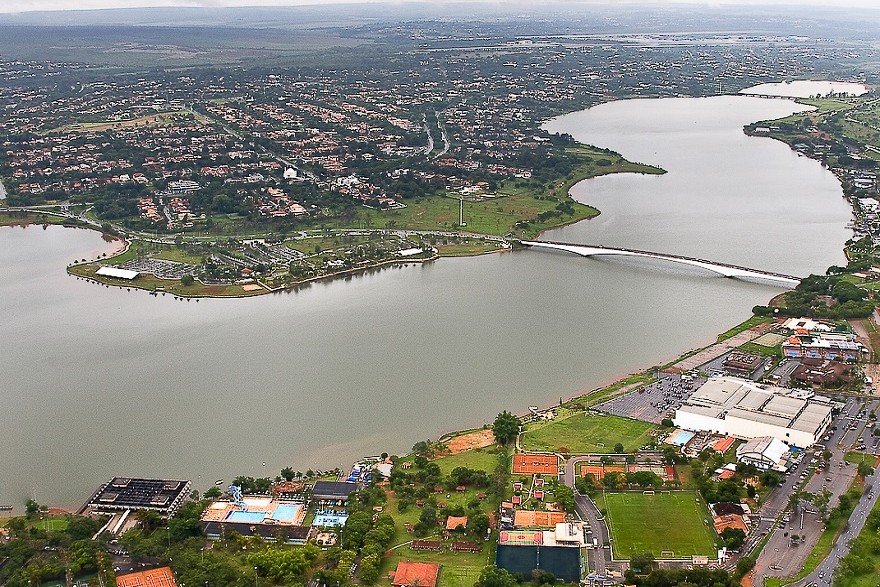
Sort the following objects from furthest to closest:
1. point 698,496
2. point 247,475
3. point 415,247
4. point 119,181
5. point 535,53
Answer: point 535,53 < point 119,181 < point 415,247 < point 247,475 < point 698,496

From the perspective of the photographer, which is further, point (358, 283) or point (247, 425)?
point (358, 283)

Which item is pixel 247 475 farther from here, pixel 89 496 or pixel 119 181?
pixel 119 181

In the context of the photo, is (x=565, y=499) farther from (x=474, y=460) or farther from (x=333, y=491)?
(x=333, y=491)

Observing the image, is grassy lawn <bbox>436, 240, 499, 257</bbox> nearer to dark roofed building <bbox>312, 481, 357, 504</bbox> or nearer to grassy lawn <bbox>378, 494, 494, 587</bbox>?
dark roofed building <bbox>312, 481, 357, 504</bbox>

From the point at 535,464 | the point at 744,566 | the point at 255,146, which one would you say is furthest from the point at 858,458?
the point at 255,146

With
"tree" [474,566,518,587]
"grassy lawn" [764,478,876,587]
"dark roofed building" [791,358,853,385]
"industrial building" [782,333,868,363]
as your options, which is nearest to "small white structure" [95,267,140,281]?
"tree" [474,566,518,587]

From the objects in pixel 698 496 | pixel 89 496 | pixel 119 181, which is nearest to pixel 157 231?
pixel 119 181
